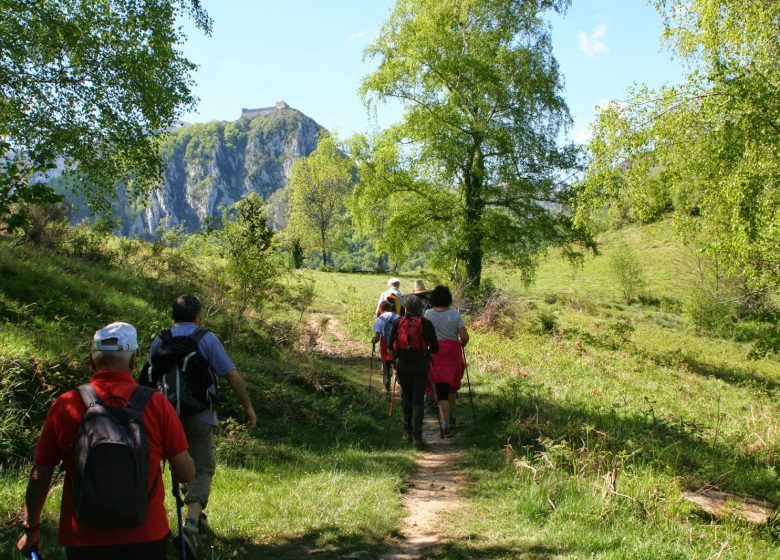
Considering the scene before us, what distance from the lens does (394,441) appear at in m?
9.45

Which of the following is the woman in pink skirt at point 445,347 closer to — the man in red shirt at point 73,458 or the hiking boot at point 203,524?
the hiking boot at point 203,524

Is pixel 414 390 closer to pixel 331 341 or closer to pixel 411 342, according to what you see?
pixel 411 342

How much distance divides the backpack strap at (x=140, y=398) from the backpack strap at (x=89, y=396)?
0.15m

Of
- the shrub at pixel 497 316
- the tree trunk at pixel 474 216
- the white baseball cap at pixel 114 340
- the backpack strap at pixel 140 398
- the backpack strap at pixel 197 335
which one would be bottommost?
the shrub at pixel 497 316

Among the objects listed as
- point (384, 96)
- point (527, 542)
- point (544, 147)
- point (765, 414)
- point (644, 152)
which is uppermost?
point (384, 96)

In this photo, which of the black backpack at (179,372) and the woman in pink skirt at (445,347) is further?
the woman in pink skirt at (445,347)

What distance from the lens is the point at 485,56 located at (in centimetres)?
2262

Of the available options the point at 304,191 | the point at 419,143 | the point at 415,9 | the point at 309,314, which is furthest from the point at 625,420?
the point at 304,191

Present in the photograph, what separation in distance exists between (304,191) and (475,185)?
48405 millimetres

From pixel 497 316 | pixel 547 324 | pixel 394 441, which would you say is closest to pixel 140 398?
pixel 394 441

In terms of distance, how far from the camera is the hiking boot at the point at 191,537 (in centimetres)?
441

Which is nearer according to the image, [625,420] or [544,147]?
[625,420]

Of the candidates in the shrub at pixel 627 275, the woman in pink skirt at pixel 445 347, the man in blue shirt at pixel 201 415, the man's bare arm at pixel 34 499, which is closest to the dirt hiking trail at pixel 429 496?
the woman in pink skirt at pixel 445 347

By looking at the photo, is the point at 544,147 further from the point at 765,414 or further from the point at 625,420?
the point at 625,420
